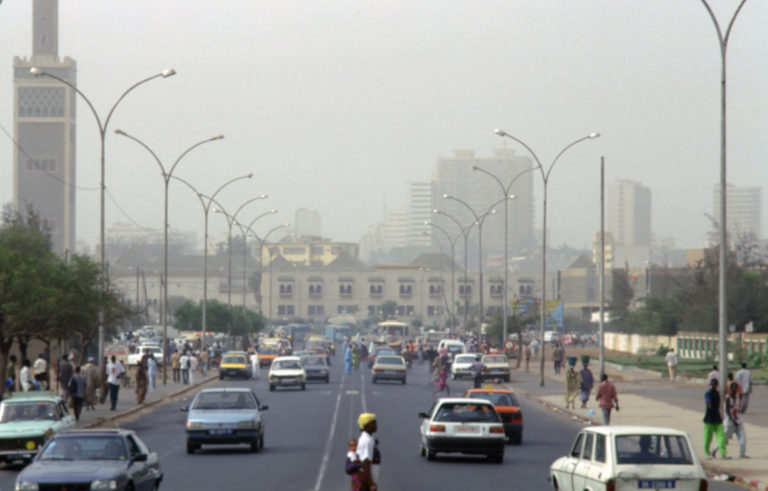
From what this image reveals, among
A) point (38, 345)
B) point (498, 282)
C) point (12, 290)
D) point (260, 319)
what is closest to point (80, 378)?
point (12, 290)

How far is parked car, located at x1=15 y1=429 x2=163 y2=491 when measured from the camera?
16188 mm

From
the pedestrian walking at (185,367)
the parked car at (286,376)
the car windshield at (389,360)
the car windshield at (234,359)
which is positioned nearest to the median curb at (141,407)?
the pedestrian walking at (185,367)

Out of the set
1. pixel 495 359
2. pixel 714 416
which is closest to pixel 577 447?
pixel 714 416

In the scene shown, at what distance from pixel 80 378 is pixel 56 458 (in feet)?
57.1

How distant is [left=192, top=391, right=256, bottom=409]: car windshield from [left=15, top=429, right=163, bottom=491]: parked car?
8.45 metres

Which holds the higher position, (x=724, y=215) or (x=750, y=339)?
(x=724, y=215)

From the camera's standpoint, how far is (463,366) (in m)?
64.2

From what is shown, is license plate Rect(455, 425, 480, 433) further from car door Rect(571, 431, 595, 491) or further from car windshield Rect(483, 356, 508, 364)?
car windshield Rect(483, 356, 508, 364)

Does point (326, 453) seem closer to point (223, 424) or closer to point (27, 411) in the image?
point (223, 424)

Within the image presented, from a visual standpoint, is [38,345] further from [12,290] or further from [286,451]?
[286,451]

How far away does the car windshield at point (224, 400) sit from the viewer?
2723 cm

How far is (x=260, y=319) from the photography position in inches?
5153

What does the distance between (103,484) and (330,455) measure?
984 centimetres

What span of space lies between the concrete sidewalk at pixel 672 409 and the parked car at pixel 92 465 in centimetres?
962
